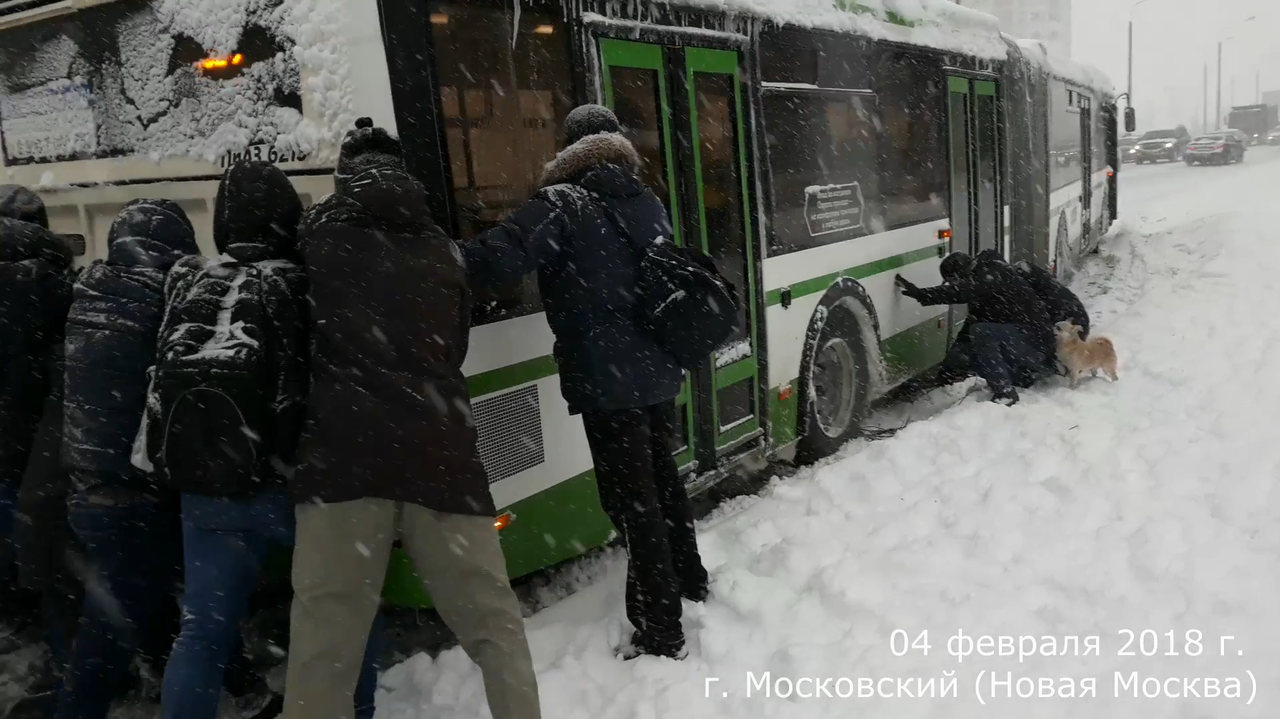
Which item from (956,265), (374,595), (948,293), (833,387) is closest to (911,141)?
(956,265)

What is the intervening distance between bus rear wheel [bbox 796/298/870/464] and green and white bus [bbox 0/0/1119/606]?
19mm

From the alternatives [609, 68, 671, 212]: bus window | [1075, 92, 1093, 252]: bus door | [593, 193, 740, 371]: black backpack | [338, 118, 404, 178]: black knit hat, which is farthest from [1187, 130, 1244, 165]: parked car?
[338, 118, 404, 178]: black knit hat

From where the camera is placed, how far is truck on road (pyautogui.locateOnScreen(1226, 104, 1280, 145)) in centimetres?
6147

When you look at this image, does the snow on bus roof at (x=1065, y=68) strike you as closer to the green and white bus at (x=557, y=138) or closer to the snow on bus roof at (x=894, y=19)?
the snow on bus roof at (x=894, y=19)

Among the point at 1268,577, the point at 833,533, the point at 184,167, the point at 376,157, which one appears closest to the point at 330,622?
the point at 376,157

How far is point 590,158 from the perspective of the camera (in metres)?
3.55

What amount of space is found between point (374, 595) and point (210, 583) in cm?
53

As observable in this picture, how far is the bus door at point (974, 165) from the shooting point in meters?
8.06

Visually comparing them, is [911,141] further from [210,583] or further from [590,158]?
[210,583]

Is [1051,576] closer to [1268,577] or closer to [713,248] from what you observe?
[1268,577]

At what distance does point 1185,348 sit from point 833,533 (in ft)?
16.8

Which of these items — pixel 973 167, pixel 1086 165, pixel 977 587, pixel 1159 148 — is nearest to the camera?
pixel 977 587

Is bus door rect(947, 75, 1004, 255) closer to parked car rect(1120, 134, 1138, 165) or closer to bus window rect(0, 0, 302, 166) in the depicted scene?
bus window rect(0, 0, 302, 166)

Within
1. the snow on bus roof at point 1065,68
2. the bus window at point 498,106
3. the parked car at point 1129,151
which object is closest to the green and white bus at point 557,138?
the bus window at point 498,106
